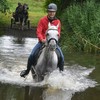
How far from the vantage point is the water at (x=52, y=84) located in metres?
9.37

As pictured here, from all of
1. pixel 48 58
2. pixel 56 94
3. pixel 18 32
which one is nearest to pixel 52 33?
pixel 48 58

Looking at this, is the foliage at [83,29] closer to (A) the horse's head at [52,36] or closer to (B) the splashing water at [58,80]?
(B) the splashing water at [58,80]

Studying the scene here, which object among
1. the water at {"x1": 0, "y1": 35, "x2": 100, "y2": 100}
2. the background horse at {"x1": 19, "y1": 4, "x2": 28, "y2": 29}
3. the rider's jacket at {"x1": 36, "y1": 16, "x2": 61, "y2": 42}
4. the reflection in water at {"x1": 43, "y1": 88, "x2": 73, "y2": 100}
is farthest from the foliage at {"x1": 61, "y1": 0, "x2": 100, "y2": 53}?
the reflection in water at {"x1": 43, "y1": 88, "x2": 73, "y2": 100}

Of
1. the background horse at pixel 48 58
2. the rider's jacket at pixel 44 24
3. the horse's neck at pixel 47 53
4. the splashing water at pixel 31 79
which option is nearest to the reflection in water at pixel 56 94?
the splashing water at pixel 31 79

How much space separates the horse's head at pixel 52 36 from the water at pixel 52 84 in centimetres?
111

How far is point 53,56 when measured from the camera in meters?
10.2

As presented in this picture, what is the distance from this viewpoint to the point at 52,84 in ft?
34.9

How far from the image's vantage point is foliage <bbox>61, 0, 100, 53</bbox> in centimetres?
1845

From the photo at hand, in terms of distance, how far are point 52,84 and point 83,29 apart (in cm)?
873

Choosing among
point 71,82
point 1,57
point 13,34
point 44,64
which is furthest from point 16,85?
point 13,34

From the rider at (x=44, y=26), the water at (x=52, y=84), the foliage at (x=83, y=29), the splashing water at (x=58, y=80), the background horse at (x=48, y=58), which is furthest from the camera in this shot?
the foliage at (x=83, y=29)

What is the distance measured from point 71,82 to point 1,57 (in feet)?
16.5

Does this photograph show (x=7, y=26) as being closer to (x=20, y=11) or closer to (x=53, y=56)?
(x=20, y=11)

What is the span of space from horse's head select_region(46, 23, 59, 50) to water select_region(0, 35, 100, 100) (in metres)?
1.11
